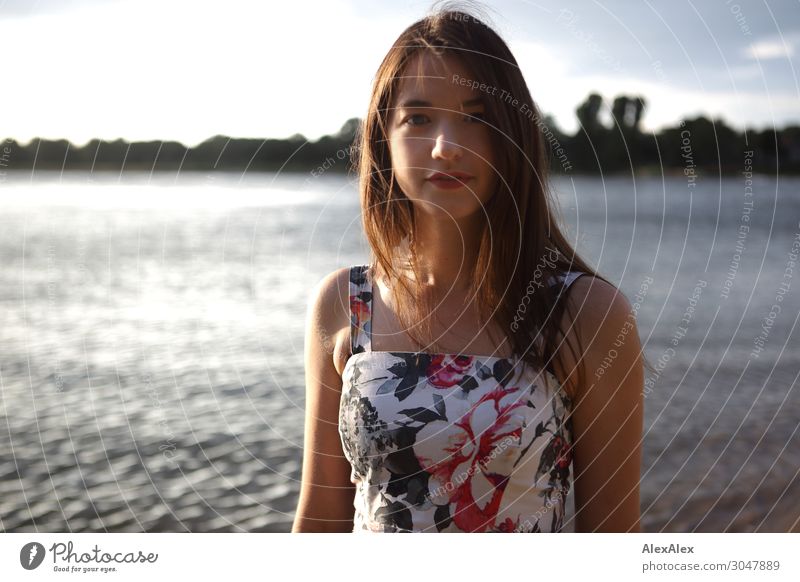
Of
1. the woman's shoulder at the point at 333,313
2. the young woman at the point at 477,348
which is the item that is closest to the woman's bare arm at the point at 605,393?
the young woman at the point at 477,348

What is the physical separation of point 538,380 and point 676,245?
42.2ft

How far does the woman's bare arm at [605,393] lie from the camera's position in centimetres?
163

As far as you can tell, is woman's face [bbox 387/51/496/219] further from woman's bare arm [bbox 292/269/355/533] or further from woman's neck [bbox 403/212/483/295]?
woman's bare arm [bbox 292/269/355/533]

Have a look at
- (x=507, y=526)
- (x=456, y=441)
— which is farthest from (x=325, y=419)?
(x=507, y=526)

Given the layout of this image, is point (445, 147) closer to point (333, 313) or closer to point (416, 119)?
point (416, 119)

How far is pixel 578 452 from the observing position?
1736 mm

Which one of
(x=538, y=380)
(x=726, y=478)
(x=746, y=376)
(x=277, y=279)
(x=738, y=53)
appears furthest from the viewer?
(x=277, y=279)

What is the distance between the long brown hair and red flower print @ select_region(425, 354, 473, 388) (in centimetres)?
9

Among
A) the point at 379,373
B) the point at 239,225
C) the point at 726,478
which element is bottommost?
the point at 239,225

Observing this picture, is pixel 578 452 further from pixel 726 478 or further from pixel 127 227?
pixel 127 227

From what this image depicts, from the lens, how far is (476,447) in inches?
63.4

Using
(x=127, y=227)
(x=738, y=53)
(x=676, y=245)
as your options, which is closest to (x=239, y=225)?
(x=127, y=227)

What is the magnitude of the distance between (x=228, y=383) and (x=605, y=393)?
4.55 m

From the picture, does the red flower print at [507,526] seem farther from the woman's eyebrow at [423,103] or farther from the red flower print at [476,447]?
the woman's eyebrow at [423,103]
